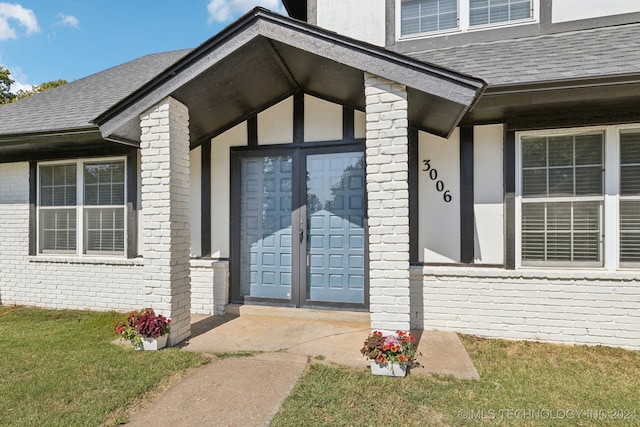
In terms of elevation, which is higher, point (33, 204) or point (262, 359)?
point (33, 204)

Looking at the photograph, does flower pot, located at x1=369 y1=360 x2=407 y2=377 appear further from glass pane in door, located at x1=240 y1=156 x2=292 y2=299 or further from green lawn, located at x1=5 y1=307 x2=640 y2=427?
glass pane in door, located at x1=240 y1=156 x2=292 y2=299

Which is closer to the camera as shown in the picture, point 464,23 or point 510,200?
point 510,200

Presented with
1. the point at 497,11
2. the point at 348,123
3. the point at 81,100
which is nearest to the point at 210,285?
the point at 348,123

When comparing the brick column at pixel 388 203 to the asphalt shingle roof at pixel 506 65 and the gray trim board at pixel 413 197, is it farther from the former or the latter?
the gray trim board at pixel 413 197

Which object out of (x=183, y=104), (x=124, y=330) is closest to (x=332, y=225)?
(x=183, y=104)

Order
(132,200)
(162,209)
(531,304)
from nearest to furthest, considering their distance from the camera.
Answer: (162,209)
(531,304)
(132,200)

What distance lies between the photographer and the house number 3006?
433cm

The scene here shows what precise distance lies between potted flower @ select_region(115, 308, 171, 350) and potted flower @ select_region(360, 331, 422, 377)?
2.15 metres

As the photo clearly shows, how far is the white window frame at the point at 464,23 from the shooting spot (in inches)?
173

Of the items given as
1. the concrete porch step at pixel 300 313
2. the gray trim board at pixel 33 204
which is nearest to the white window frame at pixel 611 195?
the concrete porch step at pixel 300 313

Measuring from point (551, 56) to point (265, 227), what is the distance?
4151mm

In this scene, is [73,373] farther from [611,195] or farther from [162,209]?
[611,195]

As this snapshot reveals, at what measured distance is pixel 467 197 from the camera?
4234 millimetres

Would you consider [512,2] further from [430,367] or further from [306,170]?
[430,367]
